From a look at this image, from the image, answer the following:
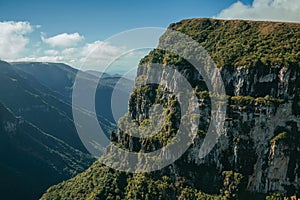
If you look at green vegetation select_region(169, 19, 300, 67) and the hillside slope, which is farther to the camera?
the hillside slope

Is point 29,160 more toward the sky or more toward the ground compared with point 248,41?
more toward the ground

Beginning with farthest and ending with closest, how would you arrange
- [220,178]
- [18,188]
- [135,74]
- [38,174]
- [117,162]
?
[38,174]
[18,188]
[135,74]
[117,162]
[220,178]

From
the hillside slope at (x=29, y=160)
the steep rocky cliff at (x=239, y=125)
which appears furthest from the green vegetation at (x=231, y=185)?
the hillside slope at (x=29, y=160)

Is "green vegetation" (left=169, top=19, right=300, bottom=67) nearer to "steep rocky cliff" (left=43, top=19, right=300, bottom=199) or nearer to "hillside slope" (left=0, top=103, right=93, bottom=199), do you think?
"steep rocky cliff" (left=43, top=19, right=300, bottom=199)

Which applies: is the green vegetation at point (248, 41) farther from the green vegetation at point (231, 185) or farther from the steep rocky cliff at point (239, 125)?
the green vegetation at point (231, 185)

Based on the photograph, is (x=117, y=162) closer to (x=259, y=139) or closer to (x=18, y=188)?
(x=259, y=139)

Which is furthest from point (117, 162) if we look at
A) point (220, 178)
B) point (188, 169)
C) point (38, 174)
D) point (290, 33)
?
point (38, 174)

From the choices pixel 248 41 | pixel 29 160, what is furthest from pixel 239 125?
pixel 29 160

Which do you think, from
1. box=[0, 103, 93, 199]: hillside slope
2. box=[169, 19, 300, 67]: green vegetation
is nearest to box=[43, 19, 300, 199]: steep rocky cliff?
box=[169, 19, 300, 67]: green vegetation

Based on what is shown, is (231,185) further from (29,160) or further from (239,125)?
(29,160)
